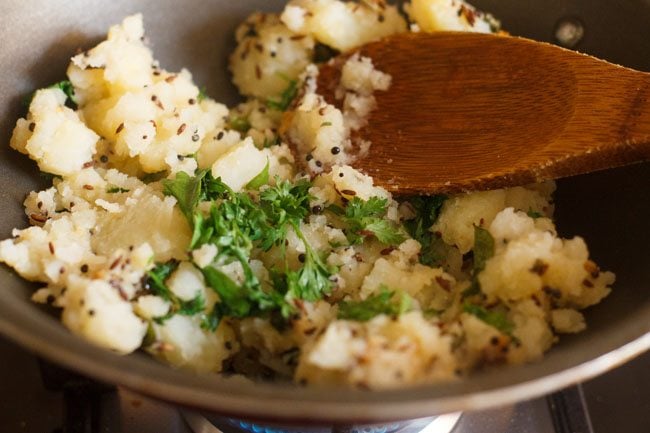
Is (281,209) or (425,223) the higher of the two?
(281,209)

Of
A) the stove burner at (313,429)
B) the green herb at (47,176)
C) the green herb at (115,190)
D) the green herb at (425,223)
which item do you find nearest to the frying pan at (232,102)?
the green herb at (47,176)

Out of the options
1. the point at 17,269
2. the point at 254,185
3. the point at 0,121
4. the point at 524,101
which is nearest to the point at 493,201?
the point at 524,101

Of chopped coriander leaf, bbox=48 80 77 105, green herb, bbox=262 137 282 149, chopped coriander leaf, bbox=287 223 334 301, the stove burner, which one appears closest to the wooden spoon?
green herb, bbox=262 137 282 149

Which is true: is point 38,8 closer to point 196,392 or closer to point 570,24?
point 196,392

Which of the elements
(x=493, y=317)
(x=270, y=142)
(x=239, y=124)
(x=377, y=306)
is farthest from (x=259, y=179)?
(x=493, y=317)

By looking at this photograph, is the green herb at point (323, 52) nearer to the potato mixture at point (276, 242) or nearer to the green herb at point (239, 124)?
the potato mixture at point (276, 242)

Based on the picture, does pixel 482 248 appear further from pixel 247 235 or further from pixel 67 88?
pixel 67 88
